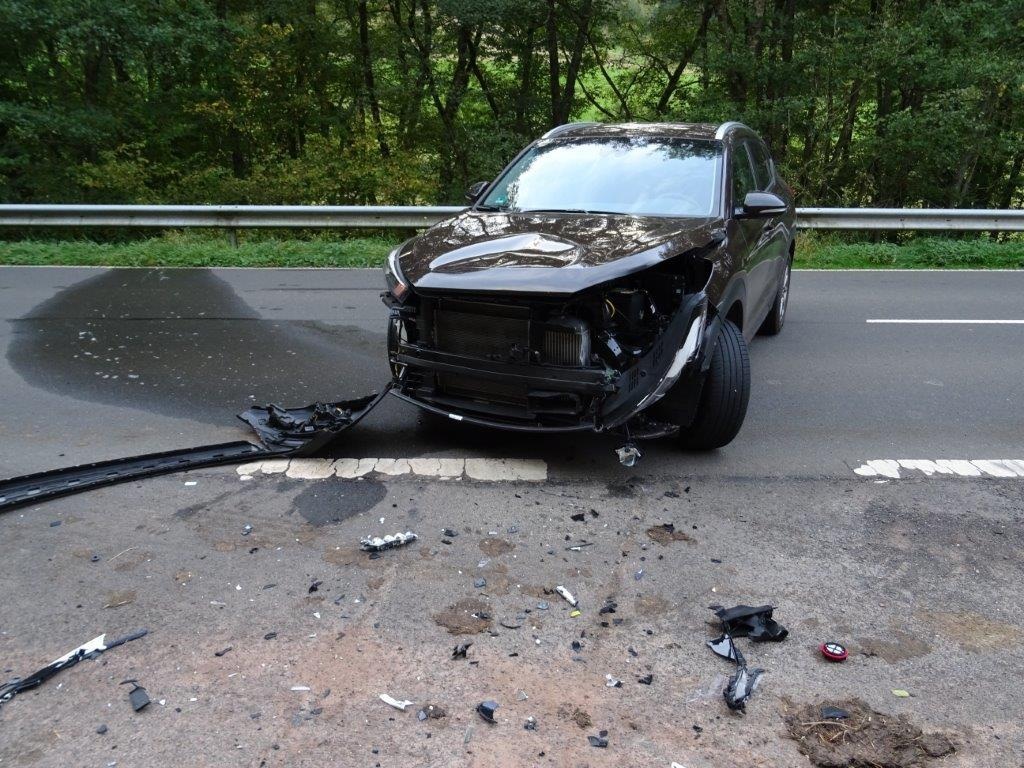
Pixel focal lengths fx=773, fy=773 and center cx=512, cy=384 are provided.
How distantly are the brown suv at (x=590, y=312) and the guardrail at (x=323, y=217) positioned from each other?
695cm

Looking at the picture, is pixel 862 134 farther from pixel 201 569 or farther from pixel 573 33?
pixel 201 569

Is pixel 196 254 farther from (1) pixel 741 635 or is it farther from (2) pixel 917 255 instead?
(2) pixel 917 255

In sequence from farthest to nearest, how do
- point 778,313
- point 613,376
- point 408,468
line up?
point 778,313, point 408,468, point 613,376

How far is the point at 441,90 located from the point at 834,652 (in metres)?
18.9

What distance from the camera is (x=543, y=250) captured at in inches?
167

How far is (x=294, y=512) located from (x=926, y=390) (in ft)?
15.8

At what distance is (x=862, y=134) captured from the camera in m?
16.5

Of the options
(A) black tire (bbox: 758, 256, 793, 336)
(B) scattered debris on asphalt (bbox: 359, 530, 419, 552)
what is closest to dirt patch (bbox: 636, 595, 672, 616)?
(B) scattered debris on asphalt (bbox: 359, 530, 419, 552)

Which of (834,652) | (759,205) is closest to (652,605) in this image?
(834,652)

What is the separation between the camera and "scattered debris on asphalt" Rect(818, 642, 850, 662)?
9.60 feet

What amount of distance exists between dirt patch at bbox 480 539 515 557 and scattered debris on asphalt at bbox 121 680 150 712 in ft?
4.99

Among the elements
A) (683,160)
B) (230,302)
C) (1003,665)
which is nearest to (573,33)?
(230,302)

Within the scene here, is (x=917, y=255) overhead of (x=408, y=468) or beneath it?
overhead

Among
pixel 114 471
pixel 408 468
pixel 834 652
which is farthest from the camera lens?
pixel 408 468
